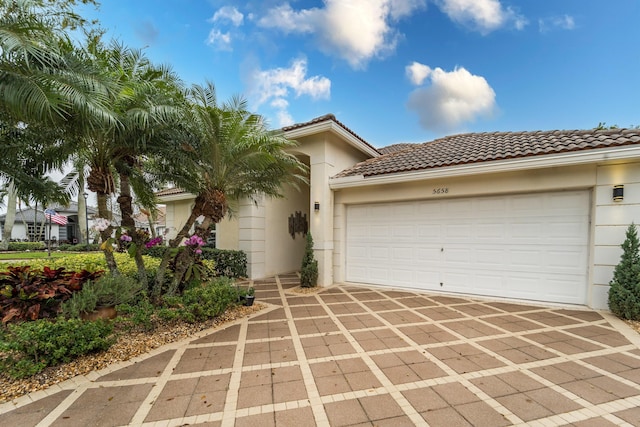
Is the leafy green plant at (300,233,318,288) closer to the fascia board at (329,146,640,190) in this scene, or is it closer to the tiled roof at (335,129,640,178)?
the fascia board at (329,146,640,190)

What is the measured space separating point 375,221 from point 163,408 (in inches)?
276

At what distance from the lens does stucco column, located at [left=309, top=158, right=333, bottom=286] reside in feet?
28.9

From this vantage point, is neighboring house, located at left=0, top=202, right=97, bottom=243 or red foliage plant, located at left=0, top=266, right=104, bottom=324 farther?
neighboring house, located at left=0, top=202, right=97, bottom=243

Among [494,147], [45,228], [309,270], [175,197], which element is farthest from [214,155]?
[45,228]

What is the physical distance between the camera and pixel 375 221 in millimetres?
8750

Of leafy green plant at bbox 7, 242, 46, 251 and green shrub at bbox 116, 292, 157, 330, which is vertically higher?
green shrub at bbox 116, 292, 157, 330

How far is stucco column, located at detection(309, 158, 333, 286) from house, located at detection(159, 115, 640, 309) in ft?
0.11

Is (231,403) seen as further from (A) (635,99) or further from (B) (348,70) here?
(A) (635,99)

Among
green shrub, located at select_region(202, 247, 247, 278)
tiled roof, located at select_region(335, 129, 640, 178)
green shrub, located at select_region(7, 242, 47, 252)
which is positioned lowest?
green shrub, located at select_region(7, 242, 47, 252)

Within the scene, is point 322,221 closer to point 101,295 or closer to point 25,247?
point 101,295

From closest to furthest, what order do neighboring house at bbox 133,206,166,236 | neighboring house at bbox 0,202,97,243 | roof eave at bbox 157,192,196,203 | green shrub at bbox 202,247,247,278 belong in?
green shrub at bbox 202,247,247,278 < roof eave at bbox 157,192,196,203 < neighboring house at bbox 133,206,166,236 < neighboring house at bbox 0,202,97,243

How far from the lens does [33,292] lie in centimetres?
422

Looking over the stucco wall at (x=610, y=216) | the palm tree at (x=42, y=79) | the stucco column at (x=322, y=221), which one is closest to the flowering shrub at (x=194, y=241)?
the palm tree at (x=42, y=79)

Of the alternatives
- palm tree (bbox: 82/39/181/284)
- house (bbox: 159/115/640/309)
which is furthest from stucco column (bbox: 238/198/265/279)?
palm tree (bbox: 82/39/181/284)
